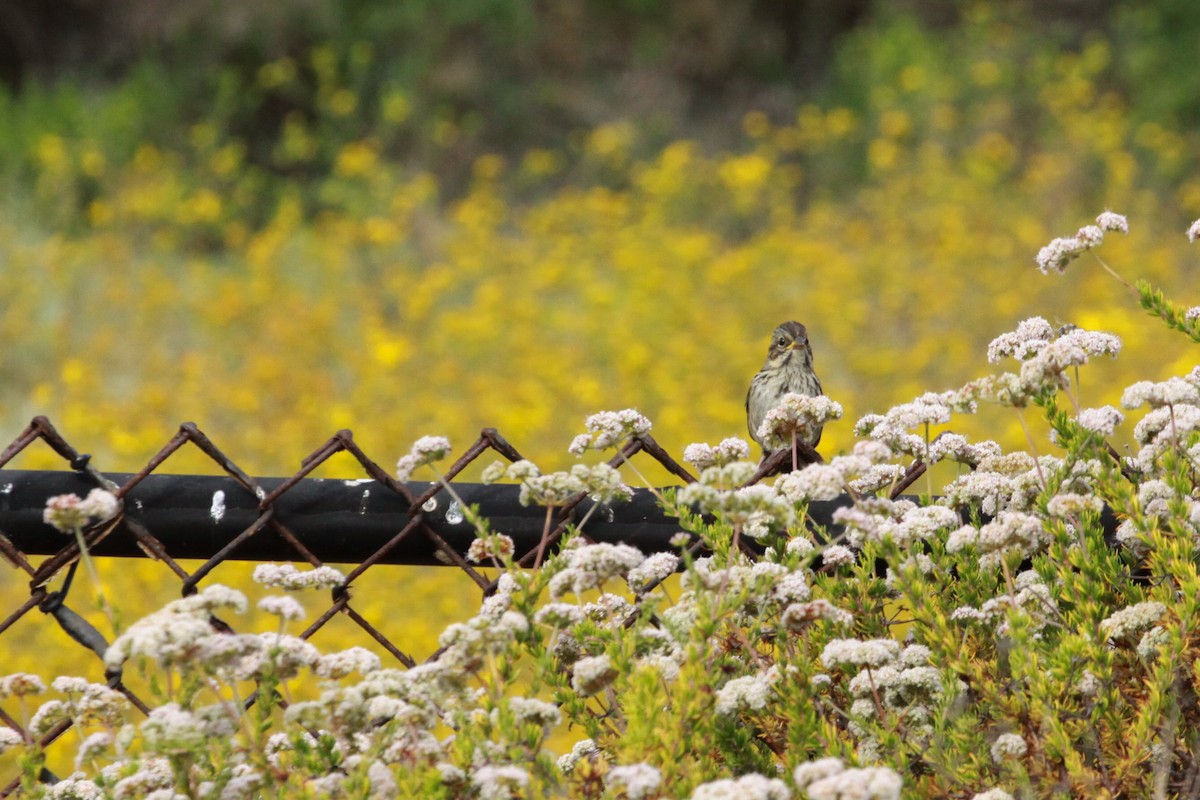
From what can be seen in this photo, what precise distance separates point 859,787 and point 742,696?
34 cm

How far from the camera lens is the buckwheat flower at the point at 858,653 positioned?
1482 millimetres

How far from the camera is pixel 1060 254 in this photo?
6.20 feet

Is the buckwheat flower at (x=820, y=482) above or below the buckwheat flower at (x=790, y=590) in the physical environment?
above

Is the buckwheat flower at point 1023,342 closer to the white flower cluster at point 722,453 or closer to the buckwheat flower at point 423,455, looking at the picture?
the white flower cluster at point 722,453

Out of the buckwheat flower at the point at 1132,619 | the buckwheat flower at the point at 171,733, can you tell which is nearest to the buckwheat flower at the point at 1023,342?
the buckwheat flower at the point at 1132,619

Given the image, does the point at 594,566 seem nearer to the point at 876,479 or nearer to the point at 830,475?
the point at 830,475

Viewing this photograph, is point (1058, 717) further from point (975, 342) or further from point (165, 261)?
point (165, 261)

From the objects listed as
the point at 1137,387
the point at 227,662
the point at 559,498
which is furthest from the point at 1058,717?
the point at 227,662

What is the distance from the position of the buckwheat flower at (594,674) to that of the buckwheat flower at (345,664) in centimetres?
20

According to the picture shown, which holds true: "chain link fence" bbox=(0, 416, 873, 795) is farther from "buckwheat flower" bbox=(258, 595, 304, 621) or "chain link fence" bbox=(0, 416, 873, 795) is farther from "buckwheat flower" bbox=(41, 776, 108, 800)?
"buckwheat flower" bbox=(258, 595, 304, 621)

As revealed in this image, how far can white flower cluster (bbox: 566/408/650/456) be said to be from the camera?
5.84 feet

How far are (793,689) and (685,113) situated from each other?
12048mm

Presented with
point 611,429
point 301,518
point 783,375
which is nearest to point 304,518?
point 301,518

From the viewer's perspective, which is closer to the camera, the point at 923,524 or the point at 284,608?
the point at 284,608
